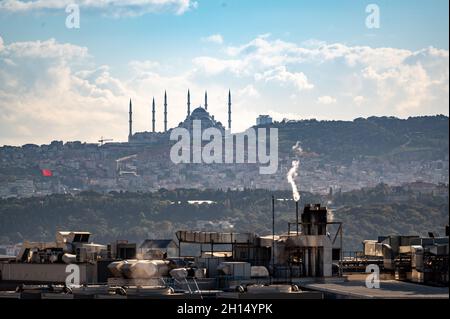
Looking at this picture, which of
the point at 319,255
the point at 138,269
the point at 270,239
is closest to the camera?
the point at 138,269

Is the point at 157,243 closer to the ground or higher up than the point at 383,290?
higher up

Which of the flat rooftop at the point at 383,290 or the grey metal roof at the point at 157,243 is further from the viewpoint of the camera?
the grey metal roof at the point at 157,243

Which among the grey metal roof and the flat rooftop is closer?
the flat rooftop

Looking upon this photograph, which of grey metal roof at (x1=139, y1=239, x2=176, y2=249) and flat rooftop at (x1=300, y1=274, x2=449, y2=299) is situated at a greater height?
grey metal roof at (x1=139, y1=239, x2=176, y2=249)

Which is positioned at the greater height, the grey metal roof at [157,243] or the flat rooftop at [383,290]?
the grey metal roof at [157,243]

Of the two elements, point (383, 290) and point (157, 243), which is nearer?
point (383, 290)
